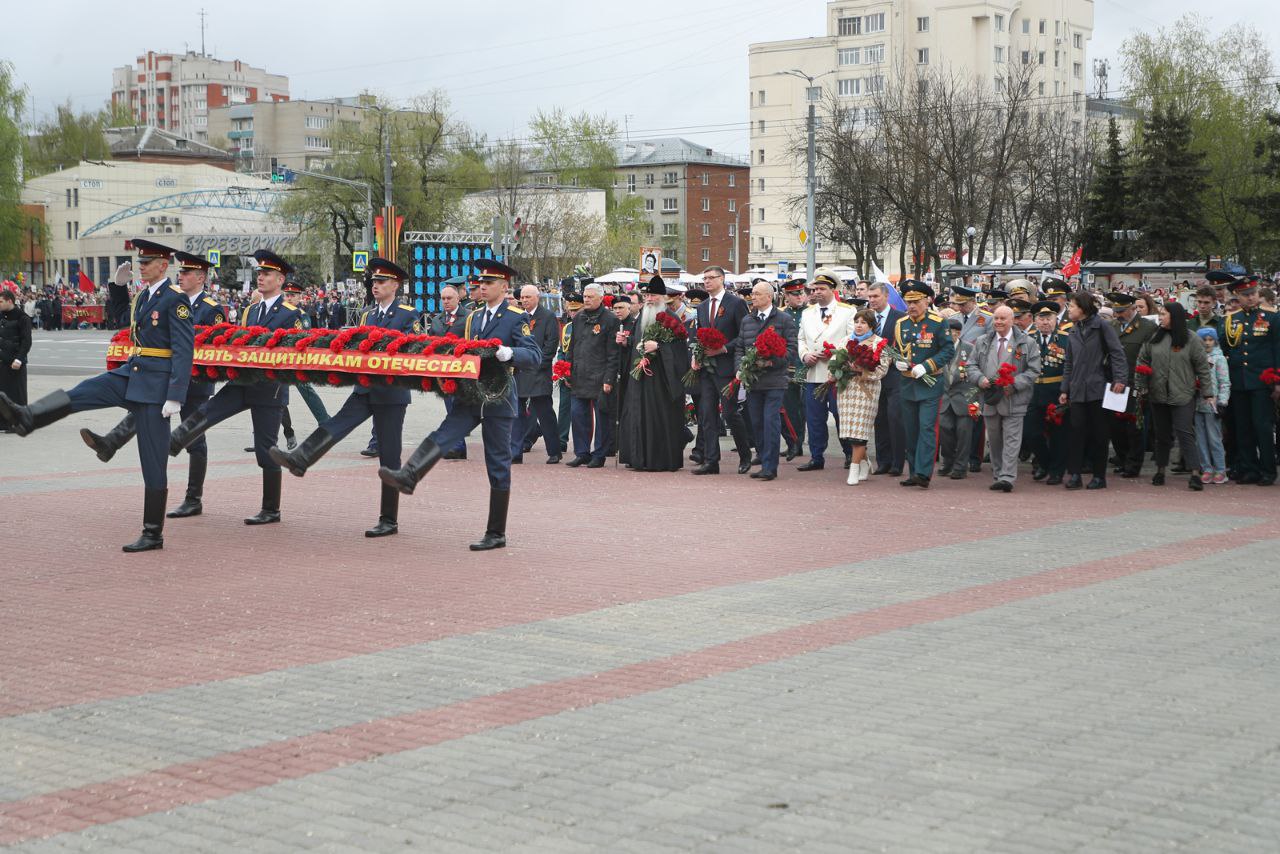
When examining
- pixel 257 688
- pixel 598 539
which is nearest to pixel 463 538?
pixel 598 539

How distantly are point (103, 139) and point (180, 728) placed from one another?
145 metres

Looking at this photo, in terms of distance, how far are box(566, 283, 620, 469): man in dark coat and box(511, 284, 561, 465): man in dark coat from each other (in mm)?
278

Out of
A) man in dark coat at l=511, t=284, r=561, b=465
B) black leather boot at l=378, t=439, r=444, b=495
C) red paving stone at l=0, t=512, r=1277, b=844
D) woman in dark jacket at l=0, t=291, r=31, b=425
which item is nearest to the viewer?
red paving stone at l=0, t=512, r=1277, b=844

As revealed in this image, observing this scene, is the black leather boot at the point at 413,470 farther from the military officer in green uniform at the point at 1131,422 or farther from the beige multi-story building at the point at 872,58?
the beige multi-story building at the point at 872,58

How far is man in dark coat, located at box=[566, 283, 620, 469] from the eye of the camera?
17.8m

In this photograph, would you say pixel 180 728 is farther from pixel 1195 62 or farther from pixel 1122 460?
pixel 1195 62

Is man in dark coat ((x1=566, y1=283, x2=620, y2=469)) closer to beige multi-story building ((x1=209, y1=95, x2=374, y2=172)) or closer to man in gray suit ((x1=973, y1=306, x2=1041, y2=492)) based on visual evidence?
man in gray suit ((x1=973, y1=306, x2=1041, y2=492))

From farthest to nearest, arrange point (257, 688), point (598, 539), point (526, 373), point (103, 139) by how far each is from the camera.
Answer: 1. point (103, 139)
2. point (526, 373)
3. point (598, 539)
4. point (257, 688)

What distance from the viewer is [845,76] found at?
392 feet

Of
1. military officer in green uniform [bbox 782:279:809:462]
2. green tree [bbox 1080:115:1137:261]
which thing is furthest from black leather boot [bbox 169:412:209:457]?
green tree [bbox 1080:115:1137:261]

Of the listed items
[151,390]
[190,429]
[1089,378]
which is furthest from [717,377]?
[151,390]

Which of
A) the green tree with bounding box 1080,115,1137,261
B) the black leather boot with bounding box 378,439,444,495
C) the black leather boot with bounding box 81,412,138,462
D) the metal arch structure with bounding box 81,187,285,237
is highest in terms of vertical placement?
the metal arch structure with bounding box 81,187,285,237

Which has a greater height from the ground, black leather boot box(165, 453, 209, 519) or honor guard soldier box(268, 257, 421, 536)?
honor guard soldier box(268, 257, 421, 536)

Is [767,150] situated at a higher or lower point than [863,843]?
higher
